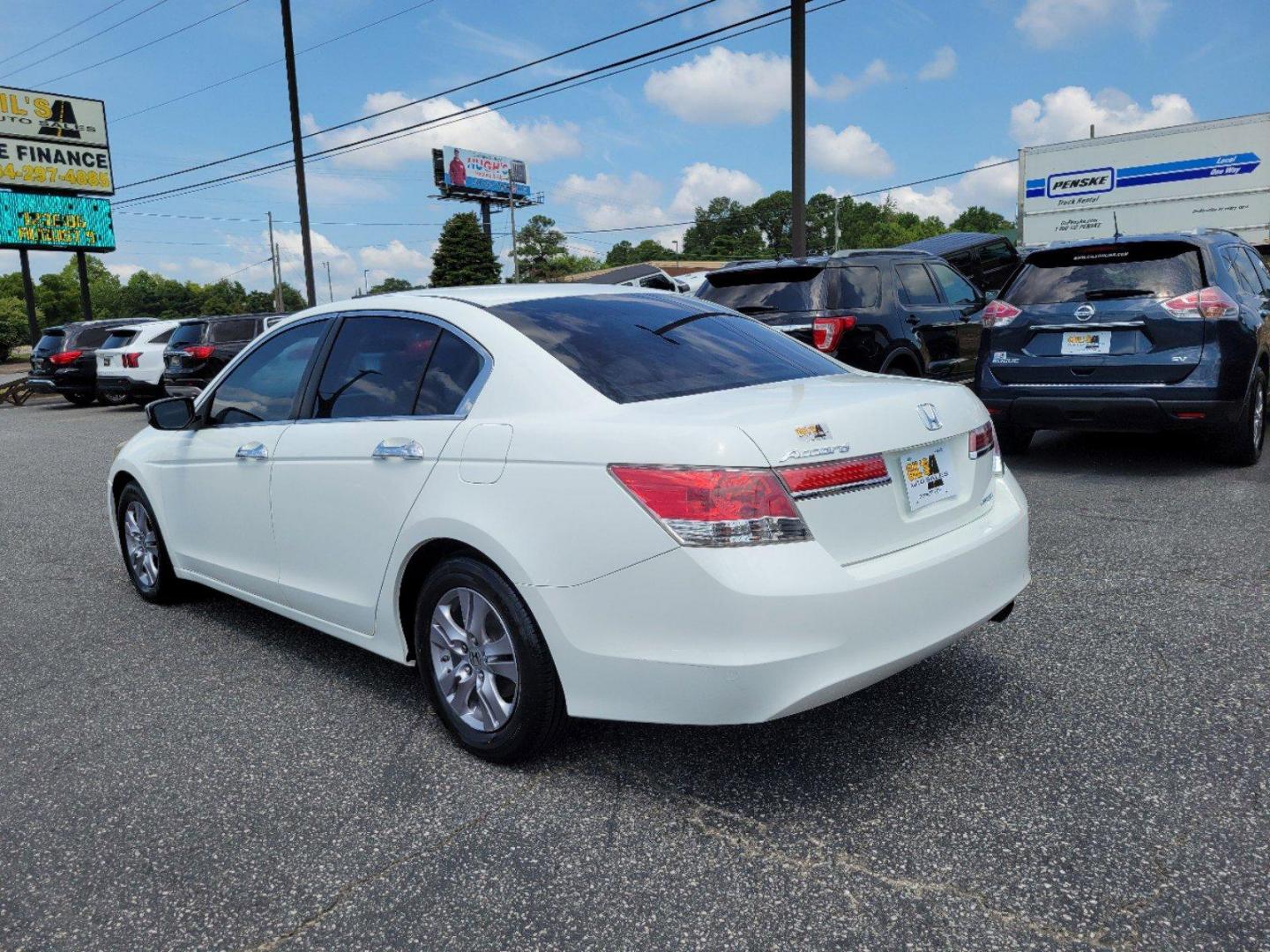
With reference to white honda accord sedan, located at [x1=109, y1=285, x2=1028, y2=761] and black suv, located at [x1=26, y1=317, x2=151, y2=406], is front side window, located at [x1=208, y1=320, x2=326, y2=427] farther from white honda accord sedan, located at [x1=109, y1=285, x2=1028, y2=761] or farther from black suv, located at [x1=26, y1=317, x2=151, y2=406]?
black suv, located at [x1=26, y1=317, x2=151, y2=406]

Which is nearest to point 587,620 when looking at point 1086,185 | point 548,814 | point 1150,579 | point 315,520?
point 548,814

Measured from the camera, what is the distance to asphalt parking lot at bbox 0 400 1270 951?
7.75 feet

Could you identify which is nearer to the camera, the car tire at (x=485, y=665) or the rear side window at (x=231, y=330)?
the car tire at (x=485, y=665)

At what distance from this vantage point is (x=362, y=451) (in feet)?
11.4

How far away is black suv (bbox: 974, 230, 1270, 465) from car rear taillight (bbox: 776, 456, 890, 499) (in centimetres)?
511

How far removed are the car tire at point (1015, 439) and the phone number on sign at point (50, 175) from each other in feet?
113

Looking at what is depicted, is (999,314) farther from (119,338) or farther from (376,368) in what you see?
(119,338)

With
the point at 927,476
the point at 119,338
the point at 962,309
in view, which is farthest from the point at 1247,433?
the point at 119,338

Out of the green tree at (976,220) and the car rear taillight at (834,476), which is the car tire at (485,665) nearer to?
the car rear taillight at (834,476)

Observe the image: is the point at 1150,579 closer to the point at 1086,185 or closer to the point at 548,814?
the point at 548,814

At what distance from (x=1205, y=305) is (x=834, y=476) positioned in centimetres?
554

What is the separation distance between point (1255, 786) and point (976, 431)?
1.30 meters

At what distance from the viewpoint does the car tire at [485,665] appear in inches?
115

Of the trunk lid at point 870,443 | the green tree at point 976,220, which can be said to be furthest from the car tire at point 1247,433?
the green tree at point 976,220
